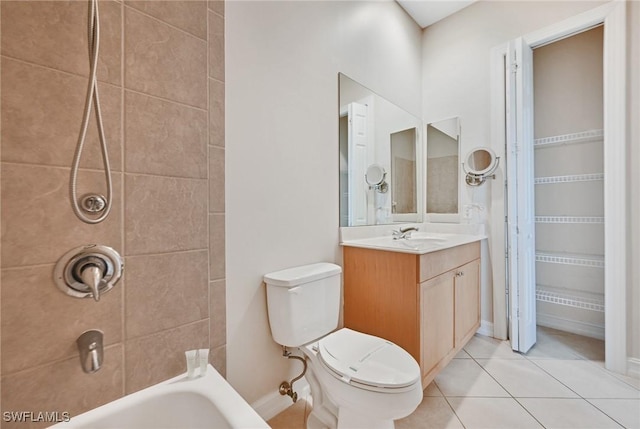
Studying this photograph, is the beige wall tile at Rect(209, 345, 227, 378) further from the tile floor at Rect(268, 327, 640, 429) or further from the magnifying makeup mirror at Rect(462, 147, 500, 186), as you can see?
the magnifying makeup mirror at Rect(462, 147, 500, 186)

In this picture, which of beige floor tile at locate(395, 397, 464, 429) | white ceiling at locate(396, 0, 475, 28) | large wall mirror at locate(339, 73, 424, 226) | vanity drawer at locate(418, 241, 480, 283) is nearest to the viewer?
beige floor tile at locate(395, 397, 464, 429)

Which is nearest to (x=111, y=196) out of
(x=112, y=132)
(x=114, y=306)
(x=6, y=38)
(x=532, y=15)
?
(x=112, y=132)

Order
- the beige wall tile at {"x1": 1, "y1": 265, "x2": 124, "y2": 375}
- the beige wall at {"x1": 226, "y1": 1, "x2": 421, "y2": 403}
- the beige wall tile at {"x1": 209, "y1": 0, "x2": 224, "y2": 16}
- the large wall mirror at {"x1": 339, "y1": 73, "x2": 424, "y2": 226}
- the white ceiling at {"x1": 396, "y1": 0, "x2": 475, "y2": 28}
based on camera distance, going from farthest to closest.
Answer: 1. the white ceiling at {"x1": 396, "y1": 0, "x2": 475, "y2": 28}
2. the large wall mirror at {"x1": 339, "y1": 73, "x2": 424, "y2": 226}
3. the beige wall at {"x1": 226, "y1": 1, "x2": 421, "y2": 403}
4. the beige wall tile at {"x1": 209, "y1": 0, "x2": 224, "y2": 16}
5. the beige wall tile at {"x1": 1, "y1": 265, "x2": 124, "y2": 375}

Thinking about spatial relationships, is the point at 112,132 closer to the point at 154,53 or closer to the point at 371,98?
the point at 154,53

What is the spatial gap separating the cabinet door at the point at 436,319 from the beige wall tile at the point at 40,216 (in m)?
1.48

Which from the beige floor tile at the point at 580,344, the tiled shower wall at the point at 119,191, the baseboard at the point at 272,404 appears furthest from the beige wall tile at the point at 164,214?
the beige floor tile at the point at 580,344

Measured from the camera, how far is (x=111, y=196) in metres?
0.85

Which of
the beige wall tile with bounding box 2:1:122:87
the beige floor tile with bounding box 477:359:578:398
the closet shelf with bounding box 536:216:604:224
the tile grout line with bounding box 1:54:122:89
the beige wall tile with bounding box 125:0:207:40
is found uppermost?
the beige wall tile with bounding box 125:0:207:40

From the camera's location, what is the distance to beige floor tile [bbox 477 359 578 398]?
64.0 inches

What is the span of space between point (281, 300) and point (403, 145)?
1.83 m

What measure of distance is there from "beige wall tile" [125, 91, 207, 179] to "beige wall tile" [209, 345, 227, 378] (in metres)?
0.76

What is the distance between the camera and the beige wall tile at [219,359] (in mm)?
1183

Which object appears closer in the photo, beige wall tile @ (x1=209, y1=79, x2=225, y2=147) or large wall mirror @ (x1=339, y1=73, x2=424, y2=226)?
beige wall tile @ (x1=209, y1=79, x2=225, y2=147)

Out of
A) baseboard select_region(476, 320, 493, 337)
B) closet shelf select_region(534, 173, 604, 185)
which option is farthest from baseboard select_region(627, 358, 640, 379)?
closet shelf select_region(534, 173, 604, 185)
